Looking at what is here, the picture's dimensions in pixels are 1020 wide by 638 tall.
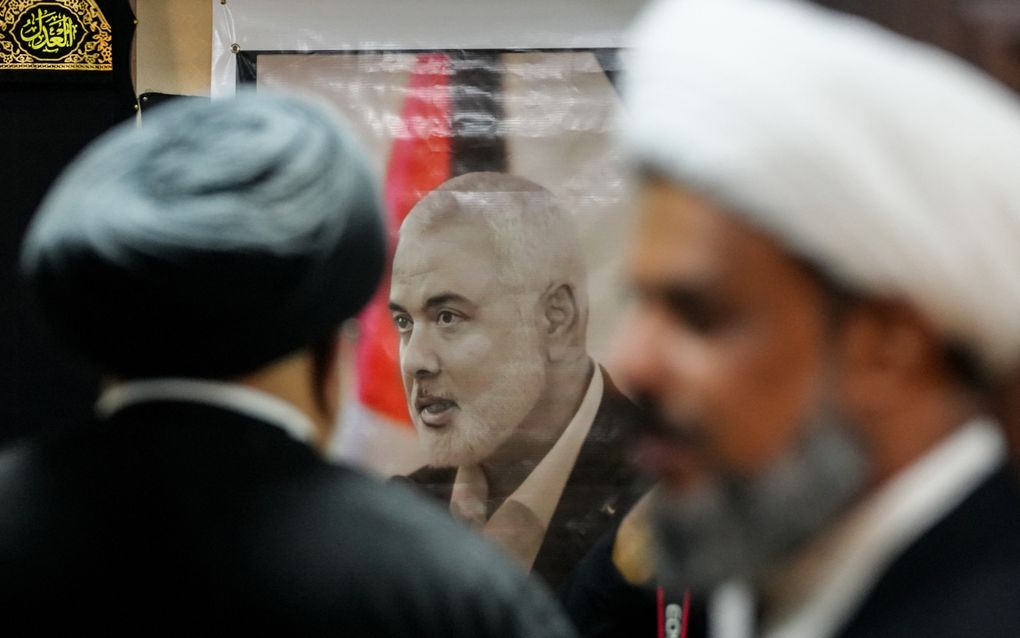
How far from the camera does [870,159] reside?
593 mm

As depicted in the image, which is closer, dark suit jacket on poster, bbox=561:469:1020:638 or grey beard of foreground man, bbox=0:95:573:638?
dark suit jacket on poster, bbox=561:469:1020:638

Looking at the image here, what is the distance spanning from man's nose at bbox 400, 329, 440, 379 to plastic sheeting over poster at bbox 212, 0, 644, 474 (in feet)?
0.09

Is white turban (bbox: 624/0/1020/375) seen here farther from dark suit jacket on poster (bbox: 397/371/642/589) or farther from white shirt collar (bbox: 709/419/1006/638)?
dark suit jacket on poster (bbox: 397/371/642/589)

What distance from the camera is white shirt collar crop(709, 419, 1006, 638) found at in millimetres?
580

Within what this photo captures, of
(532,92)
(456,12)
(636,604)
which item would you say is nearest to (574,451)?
(532,92)

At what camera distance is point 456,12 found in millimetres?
2479

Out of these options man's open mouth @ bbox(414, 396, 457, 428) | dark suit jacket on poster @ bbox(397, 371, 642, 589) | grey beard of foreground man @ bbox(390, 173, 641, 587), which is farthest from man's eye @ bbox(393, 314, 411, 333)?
dark suit jacket on poster @ bbox(397, 371, 642, 589)

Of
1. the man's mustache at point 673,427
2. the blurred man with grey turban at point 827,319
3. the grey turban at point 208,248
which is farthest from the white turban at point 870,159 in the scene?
the grey turban at point 208,248

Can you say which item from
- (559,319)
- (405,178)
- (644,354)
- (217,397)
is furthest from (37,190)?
(644,354)

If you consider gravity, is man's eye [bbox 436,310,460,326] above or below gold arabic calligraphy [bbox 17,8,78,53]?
below

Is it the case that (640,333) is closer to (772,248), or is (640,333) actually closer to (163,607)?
(772,248)

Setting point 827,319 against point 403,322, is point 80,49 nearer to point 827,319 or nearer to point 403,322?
point 403,322

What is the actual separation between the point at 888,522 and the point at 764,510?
0.06 m

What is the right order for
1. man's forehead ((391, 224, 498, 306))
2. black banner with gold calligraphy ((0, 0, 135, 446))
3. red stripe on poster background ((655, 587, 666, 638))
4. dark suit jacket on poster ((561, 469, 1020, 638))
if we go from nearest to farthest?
dark suit jacket on poster ((561, 469, 1020, 638)) → red stripe on poster background ((655, 587, 666, 638)) → man's forehead ((391, 224, 498, 306)) → black banner with gold calligraphy ((0, 0, 135, 446))
